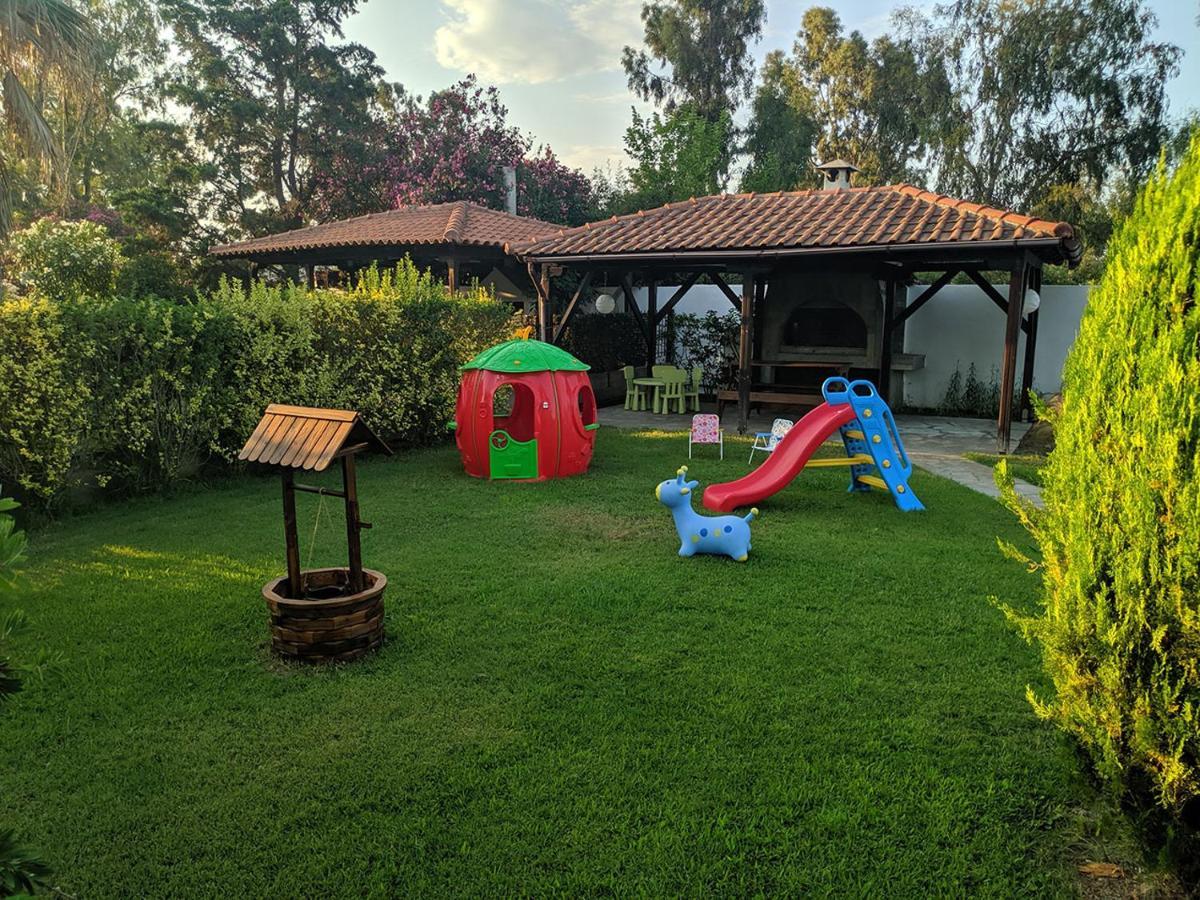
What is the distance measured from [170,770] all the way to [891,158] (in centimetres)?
3094

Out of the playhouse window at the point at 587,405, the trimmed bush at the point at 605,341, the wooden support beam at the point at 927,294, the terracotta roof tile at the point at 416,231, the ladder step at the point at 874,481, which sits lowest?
the ladder step at the point at 874,481

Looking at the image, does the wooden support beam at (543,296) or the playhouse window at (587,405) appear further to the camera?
the wooden support beam at (543,296)

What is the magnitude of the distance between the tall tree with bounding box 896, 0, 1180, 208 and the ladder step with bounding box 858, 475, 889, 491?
1942cm

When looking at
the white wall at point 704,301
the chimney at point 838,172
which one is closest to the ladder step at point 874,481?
the chimney at point 838,172

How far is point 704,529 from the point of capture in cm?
596

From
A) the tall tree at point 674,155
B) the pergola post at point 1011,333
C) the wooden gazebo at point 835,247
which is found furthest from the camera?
the tall tree at point 674,155

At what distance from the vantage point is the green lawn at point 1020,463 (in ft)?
28.6

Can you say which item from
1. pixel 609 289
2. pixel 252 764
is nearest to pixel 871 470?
pixel 252 764

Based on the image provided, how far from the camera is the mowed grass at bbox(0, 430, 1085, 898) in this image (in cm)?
270

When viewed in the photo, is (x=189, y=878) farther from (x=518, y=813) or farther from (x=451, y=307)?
(x=451, y=307)

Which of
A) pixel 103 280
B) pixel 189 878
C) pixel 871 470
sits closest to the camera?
pixel 189 878

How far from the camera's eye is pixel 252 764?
3287 mm

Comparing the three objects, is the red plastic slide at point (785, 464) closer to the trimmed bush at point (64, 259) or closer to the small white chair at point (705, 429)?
the small white chair at point (705, 429)

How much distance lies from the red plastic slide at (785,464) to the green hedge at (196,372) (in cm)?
501
